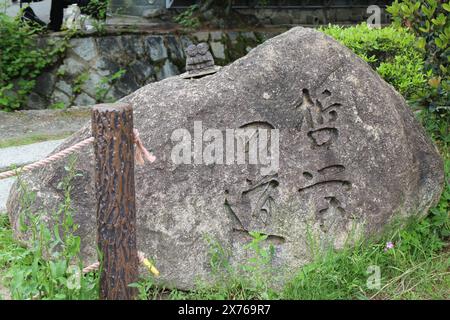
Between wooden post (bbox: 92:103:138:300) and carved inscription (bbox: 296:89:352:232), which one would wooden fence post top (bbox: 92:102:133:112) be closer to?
wooden post (bbox: 92:103:138:300)

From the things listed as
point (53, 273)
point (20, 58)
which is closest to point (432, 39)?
point (53, 273)

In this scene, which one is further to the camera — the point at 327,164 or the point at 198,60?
the point at 198,60

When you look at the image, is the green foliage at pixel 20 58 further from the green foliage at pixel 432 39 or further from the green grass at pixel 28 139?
the green foliage at pixel 432 39

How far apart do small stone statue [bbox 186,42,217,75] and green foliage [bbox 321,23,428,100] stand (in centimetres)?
236

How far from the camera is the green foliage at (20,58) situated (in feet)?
29.5

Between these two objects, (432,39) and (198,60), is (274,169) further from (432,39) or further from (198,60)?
(432,39)

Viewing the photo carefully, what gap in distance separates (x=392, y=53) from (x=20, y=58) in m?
5.15

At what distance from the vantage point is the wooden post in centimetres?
317

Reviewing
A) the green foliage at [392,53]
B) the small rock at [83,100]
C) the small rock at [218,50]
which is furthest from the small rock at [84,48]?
the green foliage at [392,53]

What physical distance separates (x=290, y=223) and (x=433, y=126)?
2289 mm

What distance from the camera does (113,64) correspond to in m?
9.47

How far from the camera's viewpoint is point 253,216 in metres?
3.92

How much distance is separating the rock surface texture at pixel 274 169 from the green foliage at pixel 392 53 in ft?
6.01
